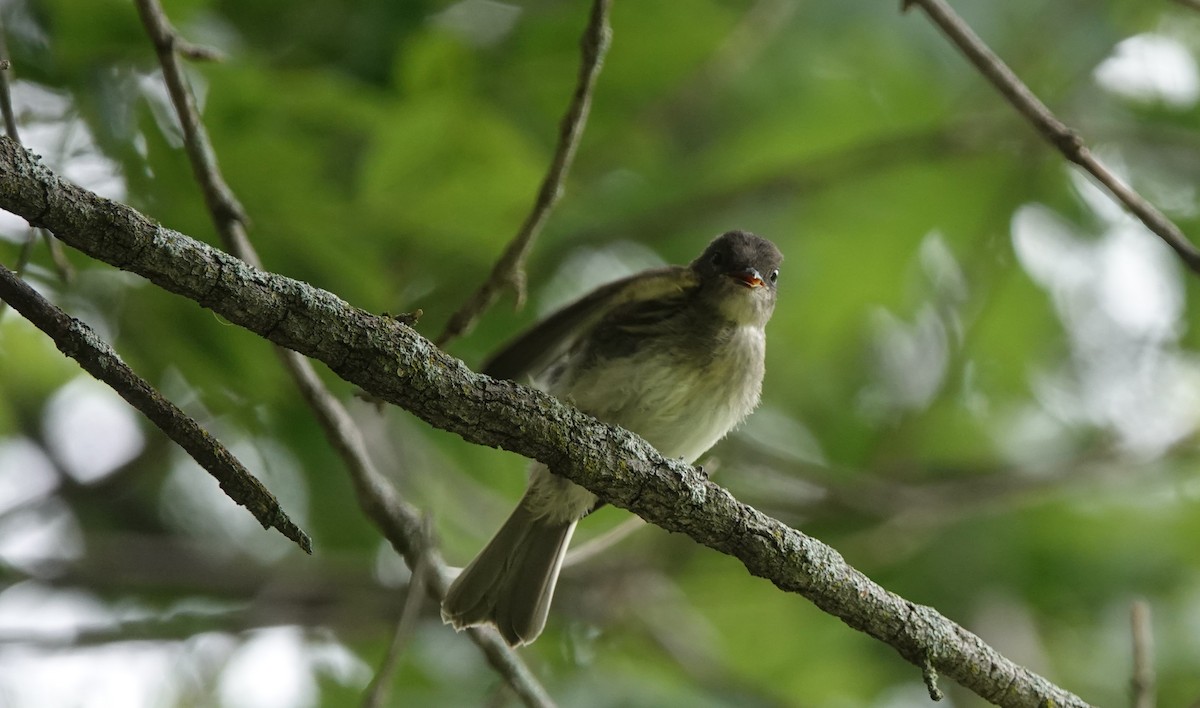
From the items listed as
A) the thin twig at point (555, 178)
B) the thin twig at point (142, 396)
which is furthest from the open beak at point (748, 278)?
the thin twig at point (142, 396)

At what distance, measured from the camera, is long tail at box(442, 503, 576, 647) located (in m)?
4.37

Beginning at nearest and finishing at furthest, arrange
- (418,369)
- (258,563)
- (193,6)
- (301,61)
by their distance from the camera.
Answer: (418,369) → (193,6) → (301,61) → (258,563)

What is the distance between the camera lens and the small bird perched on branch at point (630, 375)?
4.27 m

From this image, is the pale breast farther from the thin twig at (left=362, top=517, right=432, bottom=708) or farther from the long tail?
the thin twig at (left=362, top=517, right=432, bottom=708)

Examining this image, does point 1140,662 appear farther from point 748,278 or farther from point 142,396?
point 142,396

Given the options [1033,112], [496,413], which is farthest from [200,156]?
[1033,112]

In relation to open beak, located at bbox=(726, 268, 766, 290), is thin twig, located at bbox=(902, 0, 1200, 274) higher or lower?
higher

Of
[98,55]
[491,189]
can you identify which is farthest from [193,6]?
[491,189]

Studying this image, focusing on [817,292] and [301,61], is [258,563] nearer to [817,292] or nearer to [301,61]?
[301,61]

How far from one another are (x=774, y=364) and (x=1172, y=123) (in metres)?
2.19

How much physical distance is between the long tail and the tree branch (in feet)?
4.81

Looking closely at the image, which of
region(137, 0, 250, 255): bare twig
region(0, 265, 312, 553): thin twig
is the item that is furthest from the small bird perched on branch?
region(0, 265, 312, 553): thin twig

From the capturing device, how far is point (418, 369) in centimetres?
239

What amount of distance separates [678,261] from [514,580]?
1.90 meters
